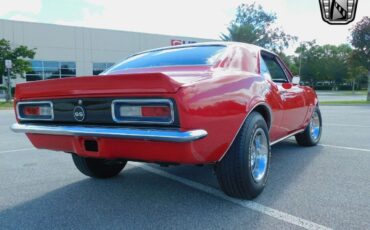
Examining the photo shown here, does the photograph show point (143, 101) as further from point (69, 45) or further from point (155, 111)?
point (69, 45)

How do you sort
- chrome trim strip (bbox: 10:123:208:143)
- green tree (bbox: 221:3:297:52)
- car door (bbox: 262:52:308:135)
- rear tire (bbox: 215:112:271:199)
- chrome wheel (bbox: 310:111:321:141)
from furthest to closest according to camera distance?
1. green tree (bbox: 221:3:297:52)
2. chrome wheel (bbox: 310:111:321:141)
3. car door (bbox: 262:52:308:135)
4. rear tire (bbox: 215:112:271:199)
5. chrome trim strip (bbox: 10:123:208:143)

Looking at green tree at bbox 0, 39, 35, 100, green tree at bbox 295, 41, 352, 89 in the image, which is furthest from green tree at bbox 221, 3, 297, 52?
green tree at bbox 0, 39, 35, 100

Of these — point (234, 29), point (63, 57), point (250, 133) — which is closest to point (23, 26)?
point (63, 57)

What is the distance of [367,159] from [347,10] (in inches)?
124

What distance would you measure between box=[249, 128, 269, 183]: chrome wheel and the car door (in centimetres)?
71

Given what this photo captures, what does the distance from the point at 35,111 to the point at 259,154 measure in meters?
2.13

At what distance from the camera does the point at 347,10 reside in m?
6.47

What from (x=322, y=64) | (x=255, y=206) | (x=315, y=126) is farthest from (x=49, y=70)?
(x=322, y=64)

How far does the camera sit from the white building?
3253 centimetres

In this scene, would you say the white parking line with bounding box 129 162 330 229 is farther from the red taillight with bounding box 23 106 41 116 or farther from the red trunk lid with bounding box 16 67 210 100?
the red taillight with bounding box 23 106 41 116

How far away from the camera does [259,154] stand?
3395 mm

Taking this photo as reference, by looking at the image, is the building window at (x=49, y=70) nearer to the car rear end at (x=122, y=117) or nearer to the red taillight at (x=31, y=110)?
the red taillight at (x=31, y=110)

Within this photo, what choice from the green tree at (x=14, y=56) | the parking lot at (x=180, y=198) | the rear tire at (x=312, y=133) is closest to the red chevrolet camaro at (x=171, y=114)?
the parking lot at (x=180, y=198)

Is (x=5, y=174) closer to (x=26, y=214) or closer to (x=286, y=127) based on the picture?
(x=26, y=214)
